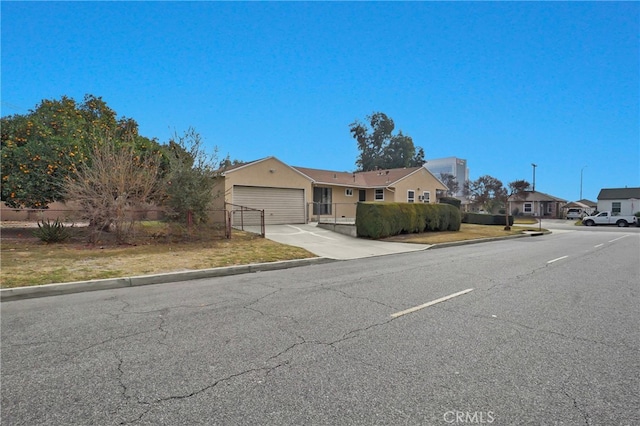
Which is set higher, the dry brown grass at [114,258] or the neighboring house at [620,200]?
the neighboring house at [620,200]

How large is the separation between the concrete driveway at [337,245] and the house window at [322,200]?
23.3 feet

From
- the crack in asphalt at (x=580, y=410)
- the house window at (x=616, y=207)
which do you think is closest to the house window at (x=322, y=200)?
the crack in asphalt at (x=580, y=410)

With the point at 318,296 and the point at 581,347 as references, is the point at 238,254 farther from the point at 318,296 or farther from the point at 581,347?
the point at 581,347

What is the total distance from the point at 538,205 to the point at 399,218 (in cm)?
4944

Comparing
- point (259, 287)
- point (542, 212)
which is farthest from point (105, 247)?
point (542, 212)

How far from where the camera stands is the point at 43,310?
5.25 meters

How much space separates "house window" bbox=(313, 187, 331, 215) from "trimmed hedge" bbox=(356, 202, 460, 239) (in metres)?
7.68

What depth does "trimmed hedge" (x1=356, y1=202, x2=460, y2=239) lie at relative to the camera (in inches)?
657

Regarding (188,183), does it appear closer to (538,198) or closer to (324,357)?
(324,357)

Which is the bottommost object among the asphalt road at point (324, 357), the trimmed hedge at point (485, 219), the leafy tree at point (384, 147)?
the asphalt road at point (324, 357)

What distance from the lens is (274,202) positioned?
21.6 metres

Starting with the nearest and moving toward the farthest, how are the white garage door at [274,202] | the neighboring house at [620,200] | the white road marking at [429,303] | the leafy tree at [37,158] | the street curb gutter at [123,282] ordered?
the white road marking at [429,303], the street curb gutter at [123,282], the leafy tree at [37,158], the white garage door at [274,202], the neighboring house at [620,200]

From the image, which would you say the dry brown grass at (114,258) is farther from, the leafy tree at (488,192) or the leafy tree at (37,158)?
the leafy tree at (488,192)

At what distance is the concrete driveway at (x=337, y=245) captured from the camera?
A: 1221cm
